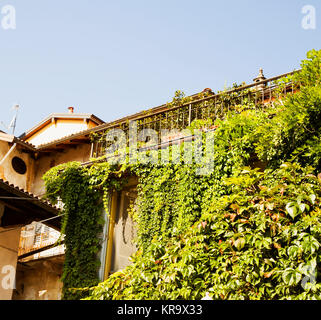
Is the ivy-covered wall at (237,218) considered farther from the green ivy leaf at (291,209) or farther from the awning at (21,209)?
the awning at (21,209)

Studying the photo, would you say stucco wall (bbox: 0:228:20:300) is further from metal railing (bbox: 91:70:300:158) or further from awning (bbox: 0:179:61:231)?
metal railing (bbox: 91:70:300:158)

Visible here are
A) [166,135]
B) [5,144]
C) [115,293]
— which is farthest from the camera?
[5,144]

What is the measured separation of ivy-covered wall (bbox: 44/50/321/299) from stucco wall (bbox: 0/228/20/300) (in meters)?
2.92

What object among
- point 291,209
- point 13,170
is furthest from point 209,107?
point 13,170

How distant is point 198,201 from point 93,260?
263 centimetres

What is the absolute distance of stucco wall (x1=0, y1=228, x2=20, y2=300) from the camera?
12422 millimetres

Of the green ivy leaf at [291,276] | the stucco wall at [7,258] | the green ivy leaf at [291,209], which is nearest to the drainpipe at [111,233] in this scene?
the stucco wall at [7,258]

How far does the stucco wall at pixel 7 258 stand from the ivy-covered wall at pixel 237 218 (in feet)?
9.58

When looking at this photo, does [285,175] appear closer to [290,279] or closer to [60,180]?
[290,279]

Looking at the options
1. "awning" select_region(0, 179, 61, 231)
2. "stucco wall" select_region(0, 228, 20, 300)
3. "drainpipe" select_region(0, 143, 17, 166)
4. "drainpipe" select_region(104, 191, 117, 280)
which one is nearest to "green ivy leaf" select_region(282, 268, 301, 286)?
"drainpipe" select_region(104, 191, 117, 280)

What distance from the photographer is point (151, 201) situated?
9.66 metres

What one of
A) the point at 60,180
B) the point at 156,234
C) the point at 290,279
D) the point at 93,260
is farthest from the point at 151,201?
the point at 290,279

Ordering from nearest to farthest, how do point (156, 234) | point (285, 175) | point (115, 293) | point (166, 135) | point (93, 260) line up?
point (285, 175) < point (115, 293) < point (156, 234) < point (93, 260) < point (166, 135)

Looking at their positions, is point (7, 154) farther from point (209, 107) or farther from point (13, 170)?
point (209, 107)
